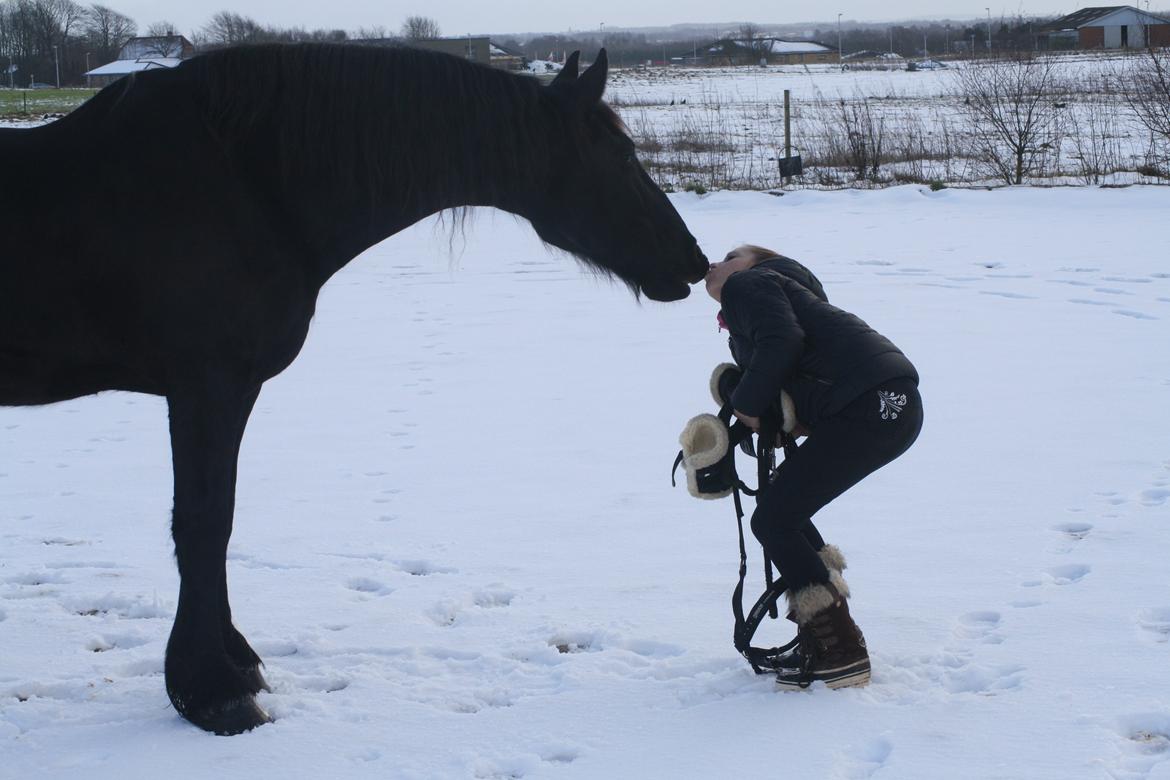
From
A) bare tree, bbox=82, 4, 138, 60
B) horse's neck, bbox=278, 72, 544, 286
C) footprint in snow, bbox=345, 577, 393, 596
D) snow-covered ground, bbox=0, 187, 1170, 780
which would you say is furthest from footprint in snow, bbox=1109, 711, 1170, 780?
bare tree, bbox=82, 4, 138, 60

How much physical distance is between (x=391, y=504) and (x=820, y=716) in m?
2.47

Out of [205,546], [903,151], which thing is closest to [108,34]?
[903,151]

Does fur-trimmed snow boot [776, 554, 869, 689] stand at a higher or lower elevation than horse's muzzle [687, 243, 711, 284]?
lower

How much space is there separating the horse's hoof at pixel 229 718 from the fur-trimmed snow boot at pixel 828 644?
4.90 feet

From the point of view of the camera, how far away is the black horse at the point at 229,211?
2830 millimetres

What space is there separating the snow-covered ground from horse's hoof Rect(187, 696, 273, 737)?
0.04 metres

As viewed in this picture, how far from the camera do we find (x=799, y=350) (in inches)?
119

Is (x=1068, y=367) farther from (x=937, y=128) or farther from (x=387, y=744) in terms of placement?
(x=937, y=128)

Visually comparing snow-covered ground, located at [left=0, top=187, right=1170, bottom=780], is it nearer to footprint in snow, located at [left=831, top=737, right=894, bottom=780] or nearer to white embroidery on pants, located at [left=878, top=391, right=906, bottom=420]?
footprint in snow, located at [left=831, top=737, right=894, bottom=780]

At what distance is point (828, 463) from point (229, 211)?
1772 mm

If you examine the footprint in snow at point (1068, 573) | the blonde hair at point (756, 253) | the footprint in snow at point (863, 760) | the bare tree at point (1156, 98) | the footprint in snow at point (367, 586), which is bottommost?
the footprint in snow at point (863, 760)

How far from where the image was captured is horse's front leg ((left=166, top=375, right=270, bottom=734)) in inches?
113

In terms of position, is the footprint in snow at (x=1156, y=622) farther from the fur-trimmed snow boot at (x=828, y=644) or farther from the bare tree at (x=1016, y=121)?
the bare tree at (x=1016, y=121)

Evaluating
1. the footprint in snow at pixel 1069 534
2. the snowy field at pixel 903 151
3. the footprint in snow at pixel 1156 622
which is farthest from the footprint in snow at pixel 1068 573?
the snowy field at pixel 903 151
